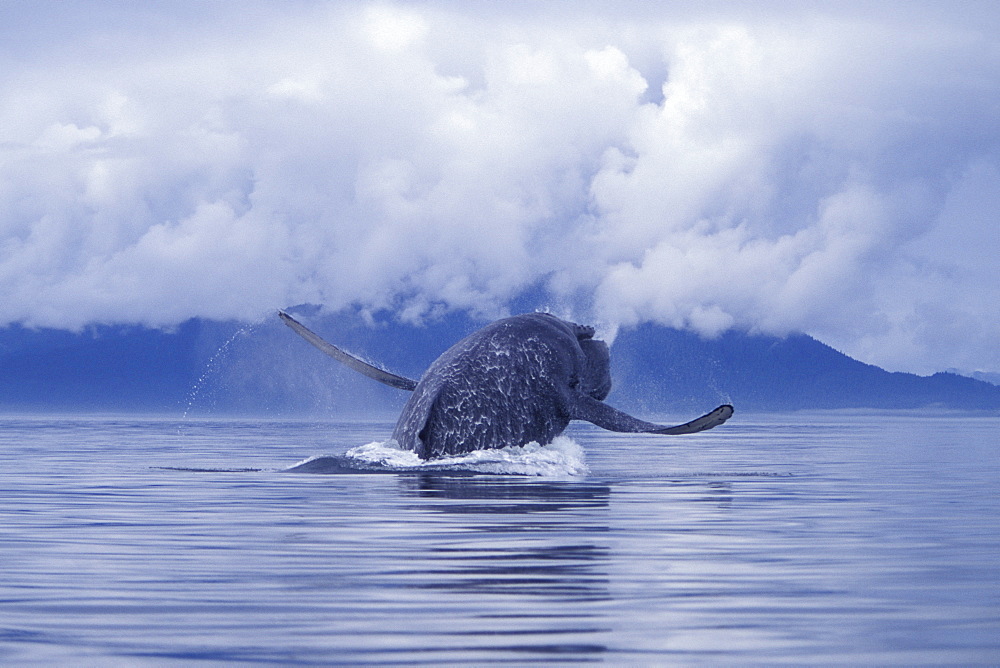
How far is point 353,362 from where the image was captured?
1109 inches

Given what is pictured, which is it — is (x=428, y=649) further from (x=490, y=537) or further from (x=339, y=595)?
(x=490, y=537)

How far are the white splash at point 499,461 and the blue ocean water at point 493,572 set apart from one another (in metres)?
0.22

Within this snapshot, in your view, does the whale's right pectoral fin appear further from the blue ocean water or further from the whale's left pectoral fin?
the blue ocean water

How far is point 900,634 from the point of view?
319 inches

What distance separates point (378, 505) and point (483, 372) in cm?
669

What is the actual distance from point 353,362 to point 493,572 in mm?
17631

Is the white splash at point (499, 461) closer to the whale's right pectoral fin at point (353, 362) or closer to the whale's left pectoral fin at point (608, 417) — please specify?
the whale's left pectoral fin at point (608, 417)

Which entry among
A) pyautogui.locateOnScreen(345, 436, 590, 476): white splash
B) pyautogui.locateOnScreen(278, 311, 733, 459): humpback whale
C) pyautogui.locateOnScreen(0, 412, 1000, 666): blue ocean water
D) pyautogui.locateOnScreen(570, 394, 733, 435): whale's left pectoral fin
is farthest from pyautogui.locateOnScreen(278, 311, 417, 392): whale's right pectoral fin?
pyautogui.locateOnScreen(0, 412, 1000, 666): blue ocean water

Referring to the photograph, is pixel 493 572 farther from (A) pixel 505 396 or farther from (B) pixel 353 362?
(B) pixel 353 362

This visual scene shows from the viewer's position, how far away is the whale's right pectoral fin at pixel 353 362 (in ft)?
89.4

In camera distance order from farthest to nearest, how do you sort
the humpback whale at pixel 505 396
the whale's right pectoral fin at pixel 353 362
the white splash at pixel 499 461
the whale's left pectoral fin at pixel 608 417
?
1. the whale's right pectoral fin at pixel 353 362
2. the humpback whale at pixel 505 396
3. the whale's left pectoral fin at pixel 608 417
4. the white splash at pixel 499 461

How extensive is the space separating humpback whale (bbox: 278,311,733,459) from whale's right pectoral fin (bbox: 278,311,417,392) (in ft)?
6.45

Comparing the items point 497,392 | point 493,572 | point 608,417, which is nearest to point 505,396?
point 497,392

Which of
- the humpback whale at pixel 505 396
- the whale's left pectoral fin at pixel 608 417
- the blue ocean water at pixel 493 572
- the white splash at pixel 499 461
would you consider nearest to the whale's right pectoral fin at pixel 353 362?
the humpback whale at pixel 505 396
